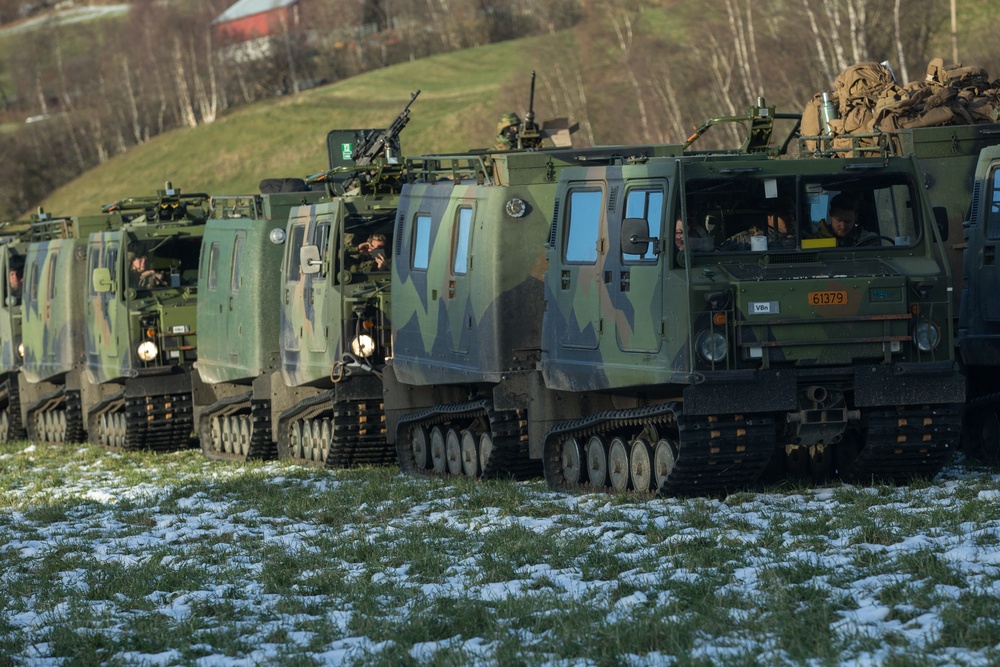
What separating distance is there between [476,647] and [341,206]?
1077 centimetres

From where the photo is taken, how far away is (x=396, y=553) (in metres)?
11.5

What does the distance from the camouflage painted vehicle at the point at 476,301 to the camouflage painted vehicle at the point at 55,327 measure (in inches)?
392

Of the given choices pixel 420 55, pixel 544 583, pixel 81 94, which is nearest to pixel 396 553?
pixel 544 583

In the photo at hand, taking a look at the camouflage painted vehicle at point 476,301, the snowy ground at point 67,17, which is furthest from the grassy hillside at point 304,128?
the camouflage painted vehicle at point 476,301

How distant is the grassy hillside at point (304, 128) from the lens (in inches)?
2844

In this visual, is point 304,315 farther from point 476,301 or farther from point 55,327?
point 55,327

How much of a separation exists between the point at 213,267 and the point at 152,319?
2.10 metres

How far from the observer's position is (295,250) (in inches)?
796

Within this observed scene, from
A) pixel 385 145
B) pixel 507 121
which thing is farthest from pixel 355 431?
pixel 507 121

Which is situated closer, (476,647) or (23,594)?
(476,647)

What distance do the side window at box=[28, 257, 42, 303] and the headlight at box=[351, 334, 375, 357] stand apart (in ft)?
35.3

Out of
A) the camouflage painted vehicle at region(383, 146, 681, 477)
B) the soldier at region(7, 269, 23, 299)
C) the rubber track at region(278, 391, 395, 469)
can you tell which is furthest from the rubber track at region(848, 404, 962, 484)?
the soldier at region(7, 269, 23, 299)

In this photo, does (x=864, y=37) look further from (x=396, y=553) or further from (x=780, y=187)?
(x=396, y=553)

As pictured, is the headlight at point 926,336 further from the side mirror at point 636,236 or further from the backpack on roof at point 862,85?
the backpack on roof at point 862,85
